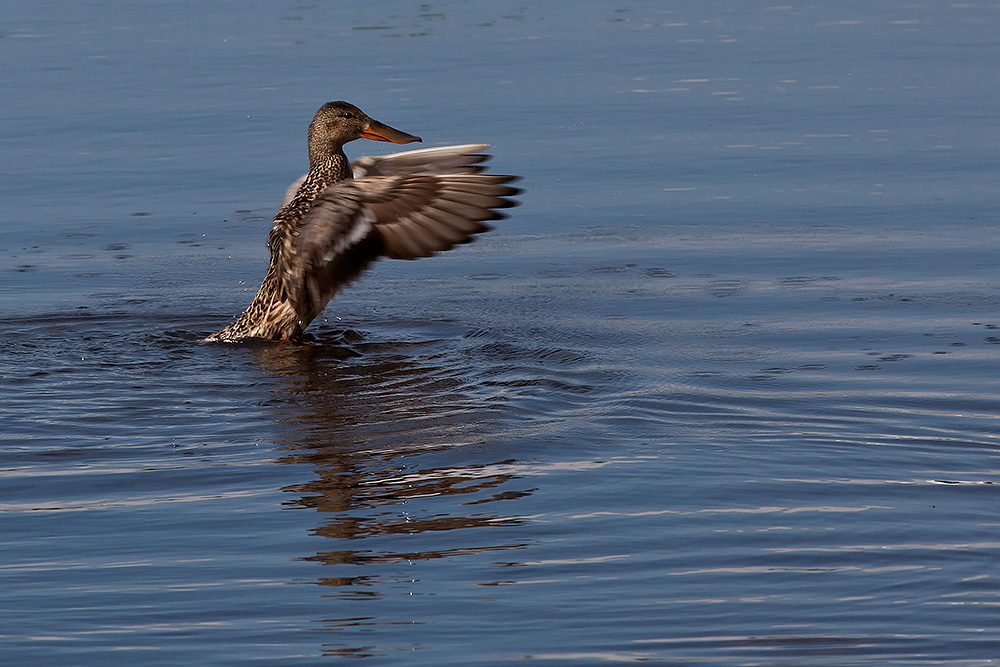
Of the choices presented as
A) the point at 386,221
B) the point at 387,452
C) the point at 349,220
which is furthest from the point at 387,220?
the point at 387,452

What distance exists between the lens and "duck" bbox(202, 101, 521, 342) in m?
7.09

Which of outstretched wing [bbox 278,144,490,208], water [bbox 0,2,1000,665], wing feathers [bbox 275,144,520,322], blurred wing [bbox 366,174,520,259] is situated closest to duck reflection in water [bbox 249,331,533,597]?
water [bbox 0,2,1000,665]

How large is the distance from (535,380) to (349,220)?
126 cm

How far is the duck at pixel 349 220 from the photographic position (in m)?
7.09

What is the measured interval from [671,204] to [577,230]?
0.73 m

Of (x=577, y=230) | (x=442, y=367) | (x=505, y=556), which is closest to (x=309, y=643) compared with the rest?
(x=505, y=556)

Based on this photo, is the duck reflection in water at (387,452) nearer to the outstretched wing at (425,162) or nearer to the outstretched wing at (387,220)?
the outstretched wing at (387,220)

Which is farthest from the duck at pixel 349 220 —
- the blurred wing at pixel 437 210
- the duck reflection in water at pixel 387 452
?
the duck reflection in water at pixel 387 452

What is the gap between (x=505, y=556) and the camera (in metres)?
4.58

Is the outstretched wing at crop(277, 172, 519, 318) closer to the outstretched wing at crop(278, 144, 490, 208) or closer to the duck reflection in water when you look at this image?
the outstretched wing at crop(278, 144, 490, 208)

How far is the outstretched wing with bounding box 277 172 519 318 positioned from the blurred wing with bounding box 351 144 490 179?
0.52 feet

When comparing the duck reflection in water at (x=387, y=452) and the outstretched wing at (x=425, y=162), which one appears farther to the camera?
the outstretched wing at (x=425, y=162)

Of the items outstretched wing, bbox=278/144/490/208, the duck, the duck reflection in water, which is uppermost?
outstretched wing, bbox=278/144/490/208

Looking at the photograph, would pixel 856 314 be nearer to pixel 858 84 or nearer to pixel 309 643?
pixel 309 643
